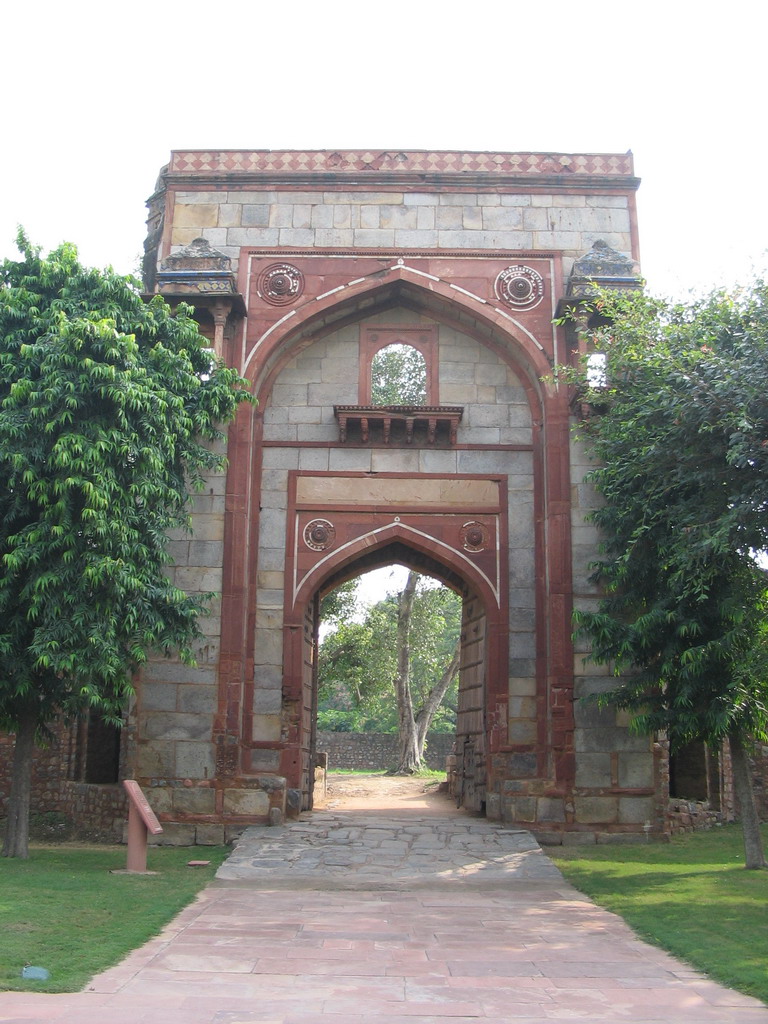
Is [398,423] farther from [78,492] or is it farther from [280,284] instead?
[78,492]

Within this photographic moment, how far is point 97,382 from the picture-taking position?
9578 mm

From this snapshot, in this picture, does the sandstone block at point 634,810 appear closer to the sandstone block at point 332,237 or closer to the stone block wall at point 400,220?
the stone block wall at point 400,220

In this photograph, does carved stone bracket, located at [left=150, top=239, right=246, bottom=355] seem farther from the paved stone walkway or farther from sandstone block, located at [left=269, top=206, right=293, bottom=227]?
the paved stone walkway

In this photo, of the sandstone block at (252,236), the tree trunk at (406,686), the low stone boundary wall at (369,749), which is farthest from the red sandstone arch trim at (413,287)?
the low stone boundary wall at (369,749)

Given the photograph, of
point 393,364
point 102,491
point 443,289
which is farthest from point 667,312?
point 102,491

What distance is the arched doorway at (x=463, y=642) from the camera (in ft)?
40.8

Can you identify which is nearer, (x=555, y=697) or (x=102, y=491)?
(x=102, y=491)

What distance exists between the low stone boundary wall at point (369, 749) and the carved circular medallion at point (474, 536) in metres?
18.6

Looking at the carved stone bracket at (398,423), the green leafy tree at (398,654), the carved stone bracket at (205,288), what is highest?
the carved stone bracket at (205,288)

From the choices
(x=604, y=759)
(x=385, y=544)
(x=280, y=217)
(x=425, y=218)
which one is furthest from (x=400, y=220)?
(x=604, y=759)

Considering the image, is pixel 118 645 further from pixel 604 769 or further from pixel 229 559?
pixel 604 769

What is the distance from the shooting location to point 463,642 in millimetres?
14648

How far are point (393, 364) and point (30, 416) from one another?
18.4 feet

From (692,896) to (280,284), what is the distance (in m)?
8.67
